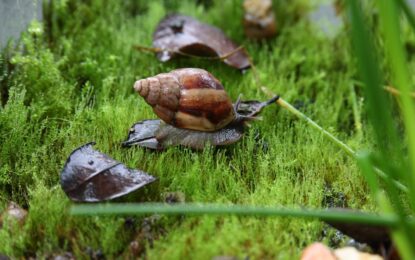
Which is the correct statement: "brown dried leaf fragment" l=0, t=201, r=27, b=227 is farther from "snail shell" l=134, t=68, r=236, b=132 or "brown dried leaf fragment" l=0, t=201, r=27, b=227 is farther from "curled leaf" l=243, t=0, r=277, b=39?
"curled leaf" l=243, t=0, r=277, b=39

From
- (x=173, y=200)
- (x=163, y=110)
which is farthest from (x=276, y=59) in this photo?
(x=173, y=200)

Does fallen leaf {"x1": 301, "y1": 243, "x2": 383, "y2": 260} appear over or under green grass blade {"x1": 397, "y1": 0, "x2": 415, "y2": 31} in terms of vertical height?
under

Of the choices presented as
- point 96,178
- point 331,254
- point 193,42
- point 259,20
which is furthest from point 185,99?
point 259,20

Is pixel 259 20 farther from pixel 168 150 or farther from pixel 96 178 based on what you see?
pixel 96 178

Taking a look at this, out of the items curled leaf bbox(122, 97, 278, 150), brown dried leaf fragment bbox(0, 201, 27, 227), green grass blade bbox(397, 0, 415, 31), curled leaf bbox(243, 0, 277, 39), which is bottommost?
brown dried leaf fragment bbox(0, 201, 27, 227)

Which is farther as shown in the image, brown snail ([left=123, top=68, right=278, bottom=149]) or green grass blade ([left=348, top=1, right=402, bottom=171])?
brown snail ([left=123, top=68, right=278, bottom=149])

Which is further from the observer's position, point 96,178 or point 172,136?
point 172,136

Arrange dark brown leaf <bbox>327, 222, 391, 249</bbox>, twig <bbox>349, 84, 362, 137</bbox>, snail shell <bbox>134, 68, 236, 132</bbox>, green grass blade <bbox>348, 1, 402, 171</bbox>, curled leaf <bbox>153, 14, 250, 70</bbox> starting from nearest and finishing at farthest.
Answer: green grass blade <bbox>348, 1, 402, 171</bbox> → dark brown leaf <bbox>327, 222, 391, 249</bbox> → snail shell <bbox>134, 68, 236, 132</bbox> → twig <bbox>349, 84, 362, 137</bbox> → curled leaf <bbox>153, 14, 250, 70</bbox>

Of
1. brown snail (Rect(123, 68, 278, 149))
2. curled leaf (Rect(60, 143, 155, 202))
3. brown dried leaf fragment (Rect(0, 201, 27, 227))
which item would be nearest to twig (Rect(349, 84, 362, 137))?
brown snail (Rect(123, 68, 278, 149))
